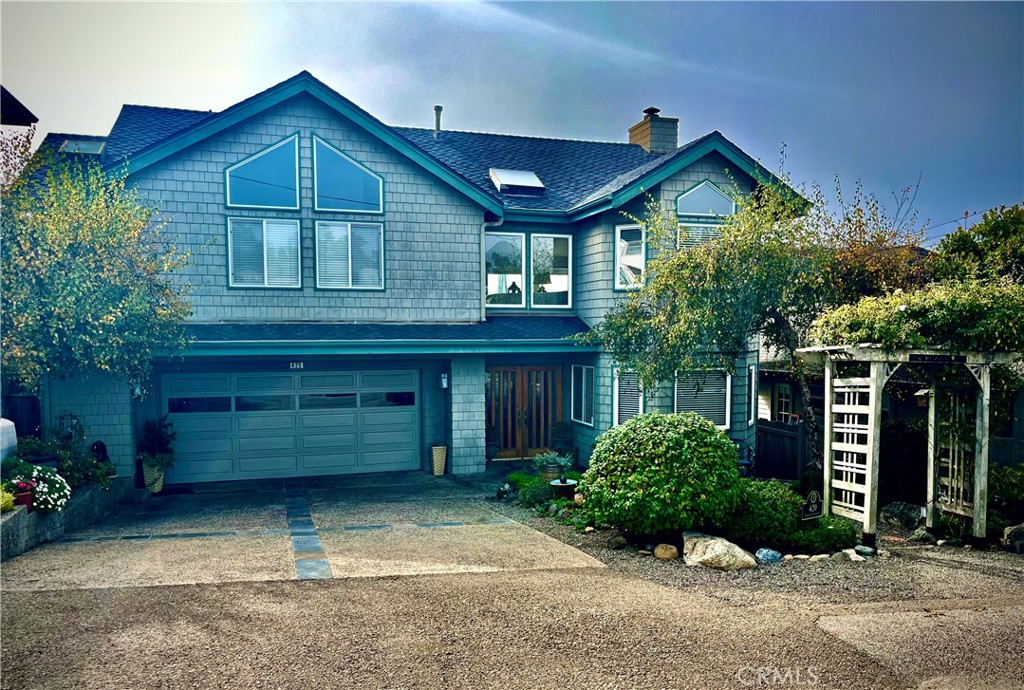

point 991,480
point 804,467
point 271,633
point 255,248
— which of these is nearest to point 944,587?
point 991,480

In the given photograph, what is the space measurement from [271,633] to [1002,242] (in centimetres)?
1526

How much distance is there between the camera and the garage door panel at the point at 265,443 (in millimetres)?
14750

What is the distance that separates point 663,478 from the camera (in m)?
9.29

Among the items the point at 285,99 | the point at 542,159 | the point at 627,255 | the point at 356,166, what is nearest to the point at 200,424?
the point at 356,166

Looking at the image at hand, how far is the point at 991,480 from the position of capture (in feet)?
34.2

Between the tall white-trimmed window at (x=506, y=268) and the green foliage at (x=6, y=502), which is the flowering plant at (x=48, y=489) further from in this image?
the tall white-trimmed window at (x=506, y=268)

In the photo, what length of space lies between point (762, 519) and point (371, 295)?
348 inches

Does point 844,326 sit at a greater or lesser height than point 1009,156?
lesser

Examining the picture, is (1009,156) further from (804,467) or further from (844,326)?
(844,326)

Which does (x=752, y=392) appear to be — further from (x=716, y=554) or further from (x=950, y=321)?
(x=716, y=554)

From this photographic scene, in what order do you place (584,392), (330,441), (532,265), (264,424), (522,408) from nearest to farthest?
1. (264,424)
2. (330,441)
3. (584,392)
4. (532,265)
5. (522,408)

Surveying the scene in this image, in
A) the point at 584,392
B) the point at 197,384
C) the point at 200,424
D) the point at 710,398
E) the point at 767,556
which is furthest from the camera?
the point at 584,392

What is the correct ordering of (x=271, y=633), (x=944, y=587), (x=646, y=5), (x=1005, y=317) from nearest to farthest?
(x=271, y=633) < (x=944, y=587) < (x=1005, y=317) < (x=646, y=5)

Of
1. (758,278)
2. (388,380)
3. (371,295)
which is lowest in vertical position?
(388,380)
